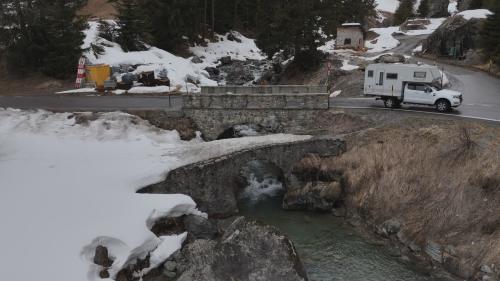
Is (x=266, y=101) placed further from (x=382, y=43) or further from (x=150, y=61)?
(x=382, y=43)

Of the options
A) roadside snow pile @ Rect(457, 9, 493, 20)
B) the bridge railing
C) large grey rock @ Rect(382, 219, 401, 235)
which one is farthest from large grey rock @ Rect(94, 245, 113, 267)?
roadside snow pile @ Rect(457, 9, 493, 20)

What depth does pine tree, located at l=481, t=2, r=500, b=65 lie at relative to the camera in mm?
43344

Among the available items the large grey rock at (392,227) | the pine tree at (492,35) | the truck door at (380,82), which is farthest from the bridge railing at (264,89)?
the pine tree at (492,35)

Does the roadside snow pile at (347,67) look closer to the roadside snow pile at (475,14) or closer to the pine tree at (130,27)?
the roadside snow pile at (475,14)

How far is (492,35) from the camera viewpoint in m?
44.1

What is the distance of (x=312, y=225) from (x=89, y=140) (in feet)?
48.4

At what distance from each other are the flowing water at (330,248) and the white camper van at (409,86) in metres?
10.8

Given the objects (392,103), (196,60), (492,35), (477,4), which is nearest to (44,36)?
(196,60)

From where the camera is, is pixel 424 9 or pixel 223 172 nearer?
pixel 223 172

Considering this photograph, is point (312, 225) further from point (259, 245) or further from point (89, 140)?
point (89, 140)

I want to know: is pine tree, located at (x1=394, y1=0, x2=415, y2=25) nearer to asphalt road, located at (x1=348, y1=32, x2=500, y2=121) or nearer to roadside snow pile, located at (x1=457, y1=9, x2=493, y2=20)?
roadside snow pile, located at (x1=457, y1=9, x2=493, y2=20)

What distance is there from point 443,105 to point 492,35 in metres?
22.0

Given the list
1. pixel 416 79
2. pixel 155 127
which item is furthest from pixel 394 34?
pixel 155 127

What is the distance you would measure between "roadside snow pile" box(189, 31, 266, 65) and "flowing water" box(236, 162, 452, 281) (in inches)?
1538
